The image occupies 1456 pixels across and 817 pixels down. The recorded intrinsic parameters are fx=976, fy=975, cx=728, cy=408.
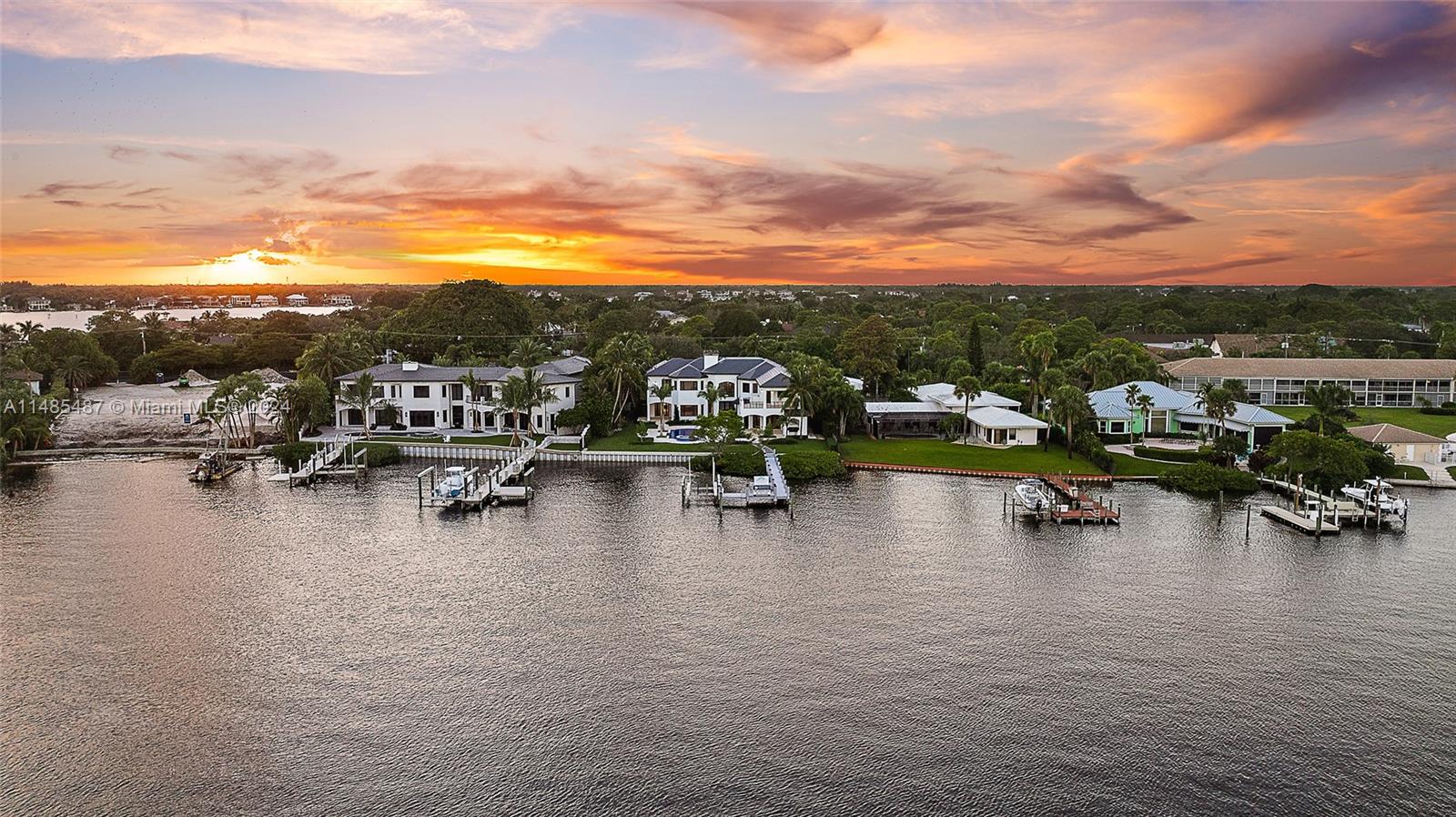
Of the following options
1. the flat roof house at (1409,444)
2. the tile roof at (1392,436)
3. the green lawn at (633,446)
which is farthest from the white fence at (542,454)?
the flat roof house at (1409,444)

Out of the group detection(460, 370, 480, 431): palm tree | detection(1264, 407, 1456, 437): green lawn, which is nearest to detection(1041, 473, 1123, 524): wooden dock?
detection(1264, 407, 1456, 437): green lawn

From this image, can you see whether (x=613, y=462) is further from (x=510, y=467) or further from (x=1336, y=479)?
(x=1336, y=479)

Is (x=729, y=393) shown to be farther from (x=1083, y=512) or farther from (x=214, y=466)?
(x=214, y=466)

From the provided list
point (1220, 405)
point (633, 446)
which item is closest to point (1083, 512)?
point (1220, 405)

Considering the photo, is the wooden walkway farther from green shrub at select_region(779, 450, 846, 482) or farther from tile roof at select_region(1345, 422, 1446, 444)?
tile roof at select_region(1345, 422, 1446, 444)

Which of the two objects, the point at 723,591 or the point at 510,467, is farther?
the point at 510,467

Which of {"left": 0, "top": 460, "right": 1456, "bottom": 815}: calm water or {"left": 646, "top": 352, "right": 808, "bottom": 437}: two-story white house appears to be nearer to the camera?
{"left": 0, "top": 460, "right": 1456, "bottom": 815}: calm water

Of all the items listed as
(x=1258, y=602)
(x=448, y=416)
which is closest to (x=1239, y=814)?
(x=1258, y=602)
